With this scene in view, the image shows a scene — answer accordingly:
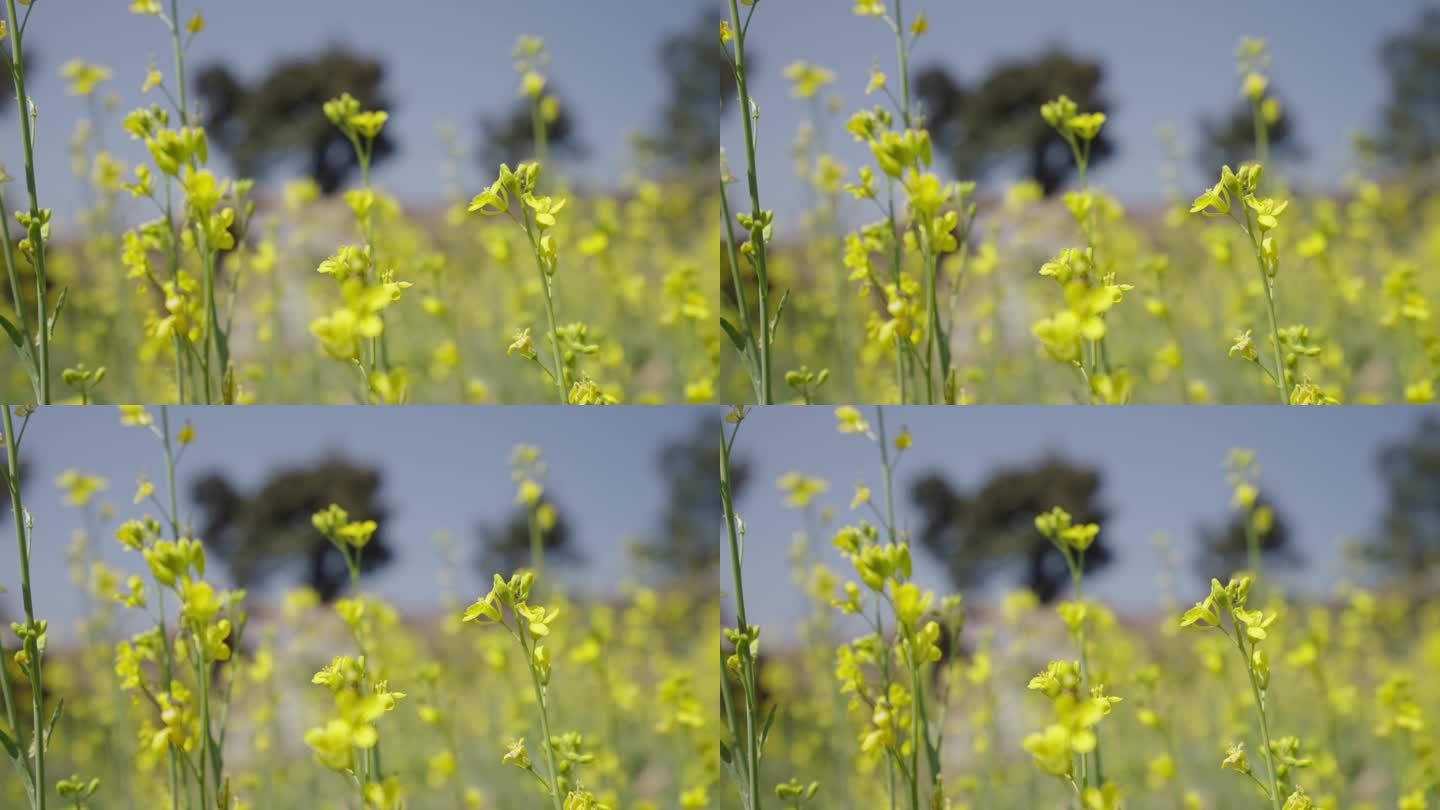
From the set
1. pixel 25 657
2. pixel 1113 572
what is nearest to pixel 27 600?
pixel 25 657

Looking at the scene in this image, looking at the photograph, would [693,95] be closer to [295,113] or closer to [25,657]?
[295,113]

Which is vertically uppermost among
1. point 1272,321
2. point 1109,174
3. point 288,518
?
point 1109,174

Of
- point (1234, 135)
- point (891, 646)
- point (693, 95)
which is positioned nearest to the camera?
point (891, 646)

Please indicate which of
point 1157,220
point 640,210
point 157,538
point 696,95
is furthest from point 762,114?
point 157,538

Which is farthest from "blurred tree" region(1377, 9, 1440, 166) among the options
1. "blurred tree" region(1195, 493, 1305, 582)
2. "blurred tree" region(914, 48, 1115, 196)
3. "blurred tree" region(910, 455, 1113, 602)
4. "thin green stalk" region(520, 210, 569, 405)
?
Answer: "thin green stalk" region(520, 210, 569, 405)

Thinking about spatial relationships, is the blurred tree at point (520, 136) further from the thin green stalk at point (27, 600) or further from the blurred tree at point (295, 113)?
the thin green stalk at point (27, 600)

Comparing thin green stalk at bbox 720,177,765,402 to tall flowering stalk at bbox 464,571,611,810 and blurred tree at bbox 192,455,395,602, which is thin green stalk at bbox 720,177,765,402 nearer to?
tall flowering stalk at bbox 464,571,611,810

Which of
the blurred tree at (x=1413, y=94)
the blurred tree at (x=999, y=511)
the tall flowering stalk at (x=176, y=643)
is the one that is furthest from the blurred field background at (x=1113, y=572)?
the blurred tree at (x=1413, y=94)

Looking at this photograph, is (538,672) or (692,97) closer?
(538,672)
